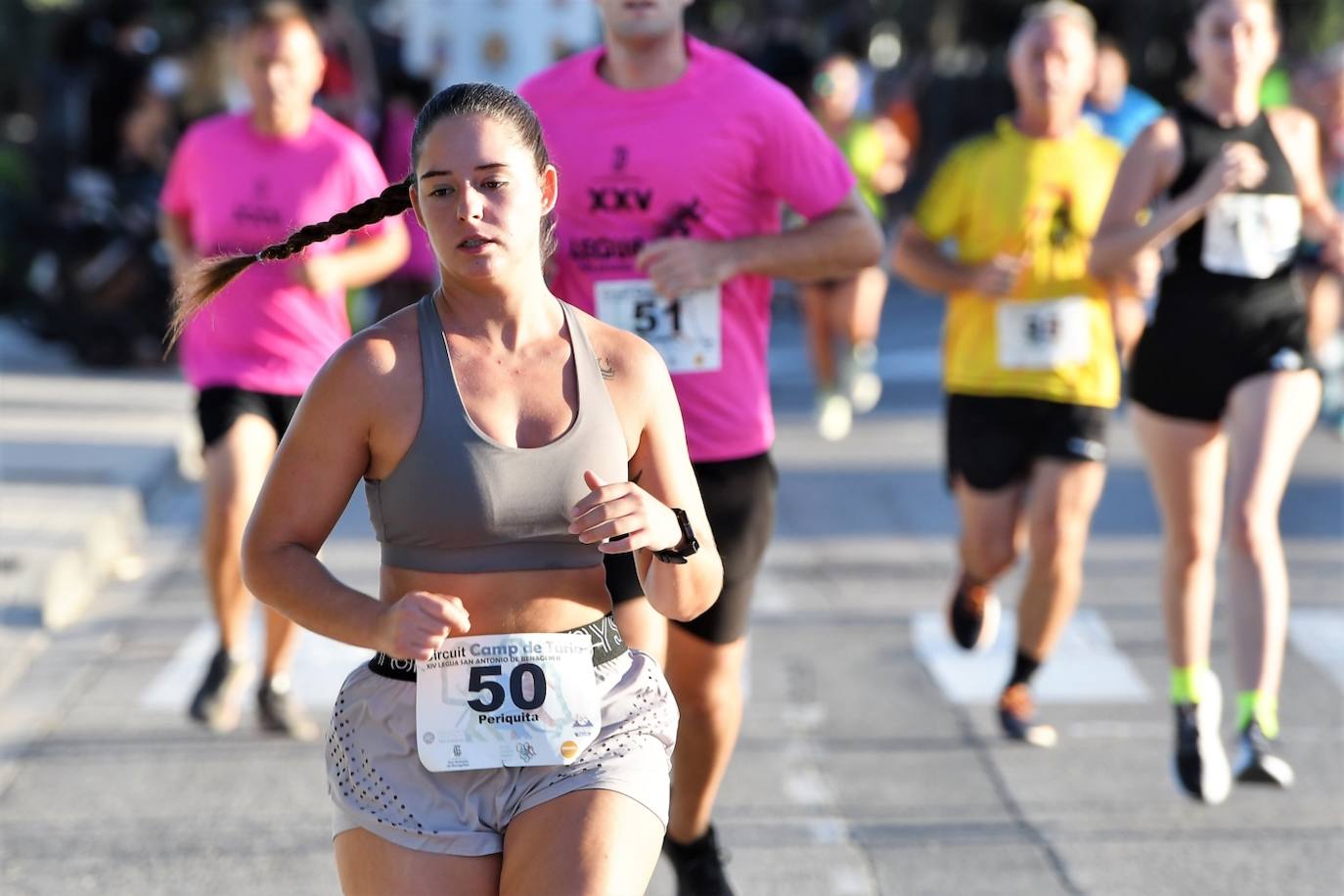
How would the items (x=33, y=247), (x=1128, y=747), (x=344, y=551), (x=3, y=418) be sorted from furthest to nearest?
(x=33, y=247)
(x=3, y=418)
(x=344, y=551)
(x=1128, y=747)

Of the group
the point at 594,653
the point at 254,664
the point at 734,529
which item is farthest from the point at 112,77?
the point at 594,653

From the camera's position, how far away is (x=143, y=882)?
16.6 ft

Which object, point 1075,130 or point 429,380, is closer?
point 429,380

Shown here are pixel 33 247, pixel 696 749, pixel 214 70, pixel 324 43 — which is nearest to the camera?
pixel 696 749

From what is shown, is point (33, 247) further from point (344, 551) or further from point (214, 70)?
point (344, 551)

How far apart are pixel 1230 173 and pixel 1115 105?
12.0 feet

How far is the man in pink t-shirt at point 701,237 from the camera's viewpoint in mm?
4562

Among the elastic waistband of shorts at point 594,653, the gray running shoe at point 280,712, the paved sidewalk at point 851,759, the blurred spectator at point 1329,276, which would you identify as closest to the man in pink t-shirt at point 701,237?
the paved sidewalk at point 851,759

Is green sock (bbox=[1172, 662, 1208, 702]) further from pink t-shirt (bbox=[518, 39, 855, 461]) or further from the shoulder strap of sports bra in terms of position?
the shoulder strap of sports bra

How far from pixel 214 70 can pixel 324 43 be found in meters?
3.46

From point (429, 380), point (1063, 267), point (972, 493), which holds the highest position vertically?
point (429, 380)

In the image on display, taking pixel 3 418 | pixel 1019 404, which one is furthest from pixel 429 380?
pixel 3 418

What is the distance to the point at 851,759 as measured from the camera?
19.9 ft

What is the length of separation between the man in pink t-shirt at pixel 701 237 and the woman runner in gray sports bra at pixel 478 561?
1.34 metres
